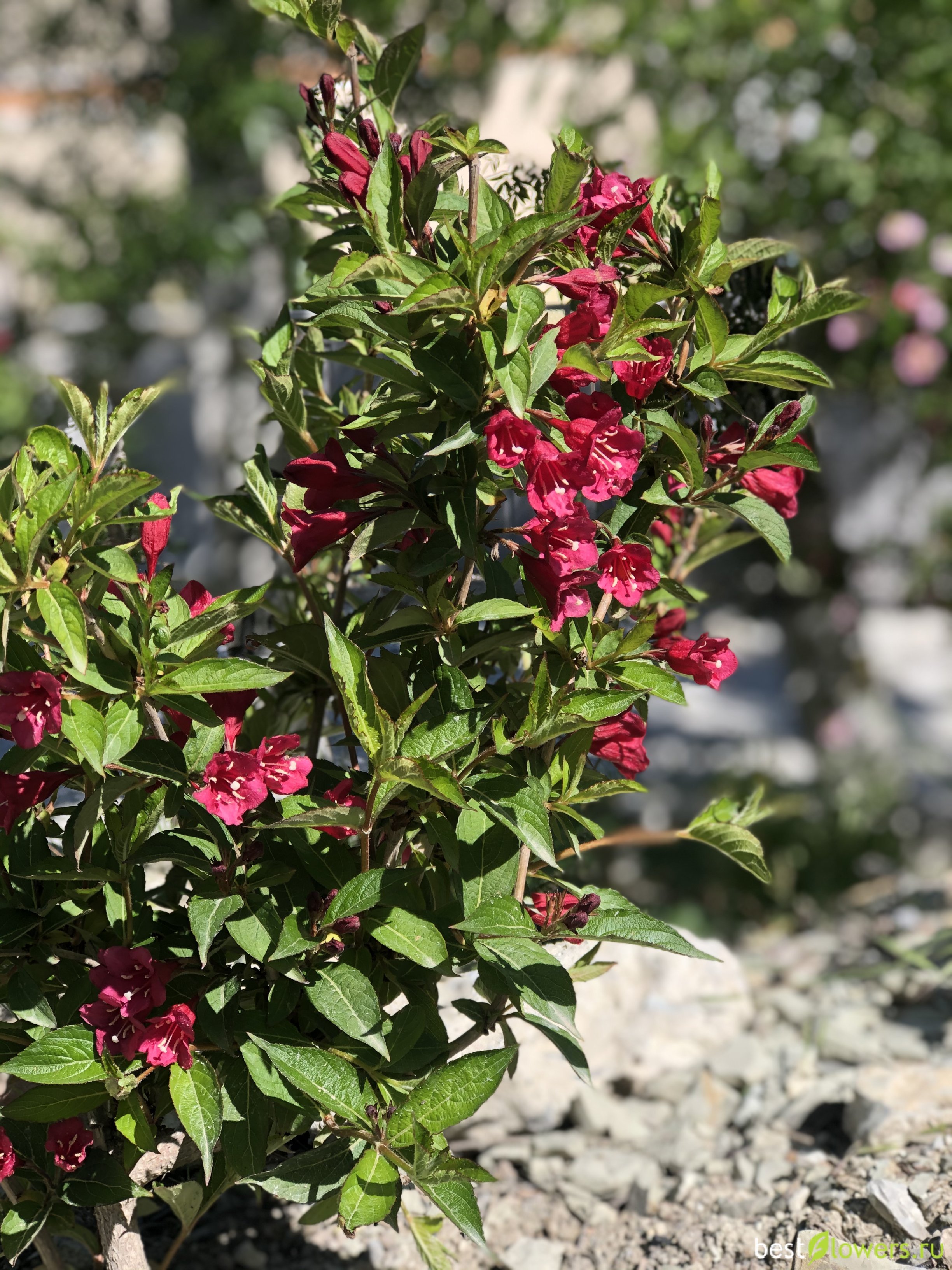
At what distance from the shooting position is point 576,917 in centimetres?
114

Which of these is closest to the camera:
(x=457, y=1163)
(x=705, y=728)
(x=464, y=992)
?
(x=457, y=1163)

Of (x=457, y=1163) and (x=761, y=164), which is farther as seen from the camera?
(x=761, y=164)

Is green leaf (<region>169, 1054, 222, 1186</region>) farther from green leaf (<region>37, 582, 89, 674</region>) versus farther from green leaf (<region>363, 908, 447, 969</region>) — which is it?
green leaf (<region>37, 582, 89, 674</region>)

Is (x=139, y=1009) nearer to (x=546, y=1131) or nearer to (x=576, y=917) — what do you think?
(x=576, y=917)

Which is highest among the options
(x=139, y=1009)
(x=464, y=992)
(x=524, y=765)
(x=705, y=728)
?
(x=524, y=765)

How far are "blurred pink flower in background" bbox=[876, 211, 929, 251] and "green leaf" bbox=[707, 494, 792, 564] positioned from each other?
3143 mm

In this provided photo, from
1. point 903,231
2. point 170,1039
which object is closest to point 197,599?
point 170,1039

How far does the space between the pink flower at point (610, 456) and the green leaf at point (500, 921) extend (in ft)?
1.30

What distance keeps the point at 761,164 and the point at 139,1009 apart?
3.91m

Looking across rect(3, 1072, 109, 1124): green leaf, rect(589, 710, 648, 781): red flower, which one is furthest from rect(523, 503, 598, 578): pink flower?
rect(3, 1072, 109, 1124): green leaf

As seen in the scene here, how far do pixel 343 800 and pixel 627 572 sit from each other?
14.4 inches

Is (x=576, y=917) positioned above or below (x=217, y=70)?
below

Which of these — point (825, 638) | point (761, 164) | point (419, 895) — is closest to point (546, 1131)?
point (419, 895)

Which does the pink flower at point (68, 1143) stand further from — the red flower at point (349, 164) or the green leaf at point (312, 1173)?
the red flower at point (349, 164)
